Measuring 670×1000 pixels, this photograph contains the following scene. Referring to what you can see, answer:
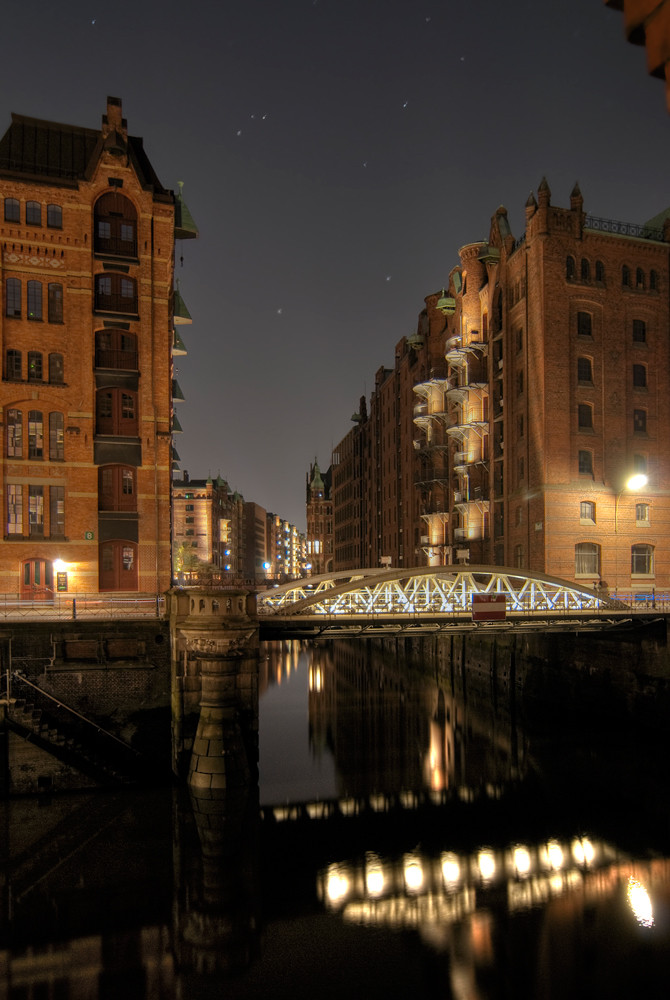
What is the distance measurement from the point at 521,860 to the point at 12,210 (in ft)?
121

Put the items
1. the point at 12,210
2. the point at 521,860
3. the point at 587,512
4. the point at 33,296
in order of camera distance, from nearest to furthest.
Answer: the point at 521,860
the point at 12,210
the point at 33,296
the point at 587,512

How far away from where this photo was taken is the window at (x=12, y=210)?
34688mm

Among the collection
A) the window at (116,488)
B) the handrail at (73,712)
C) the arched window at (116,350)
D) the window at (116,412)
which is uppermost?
the arched window at (116,350)

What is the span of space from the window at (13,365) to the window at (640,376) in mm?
35361

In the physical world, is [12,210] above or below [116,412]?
above

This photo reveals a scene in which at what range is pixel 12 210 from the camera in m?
34.8

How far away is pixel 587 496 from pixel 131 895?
102 ft

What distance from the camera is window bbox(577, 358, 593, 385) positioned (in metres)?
39.9

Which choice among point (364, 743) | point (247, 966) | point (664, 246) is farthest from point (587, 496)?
point (247, 966)

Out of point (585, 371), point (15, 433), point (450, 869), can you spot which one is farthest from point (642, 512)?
point (15, 433)

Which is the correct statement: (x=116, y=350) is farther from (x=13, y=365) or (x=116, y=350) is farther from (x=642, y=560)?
(x=642, y=560)

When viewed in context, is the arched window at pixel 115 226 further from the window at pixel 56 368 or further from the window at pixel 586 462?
the window at pixel 586 462

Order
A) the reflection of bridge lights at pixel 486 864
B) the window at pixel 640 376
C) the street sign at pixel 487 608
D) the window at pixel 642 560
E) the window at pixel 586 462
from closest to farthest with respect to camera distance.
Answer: the reflection of bridge lights at pixel 486 864 → the street sign at pixel 487 608 → the window at pixel 586 462 → the window at pixel 642 560 → the window at pixel 640 376

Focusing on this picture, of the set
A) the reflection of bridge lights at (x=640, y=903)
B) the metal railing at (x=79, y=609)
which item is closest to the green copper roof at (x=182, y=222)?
the metal railing at (x=79, y=609)
